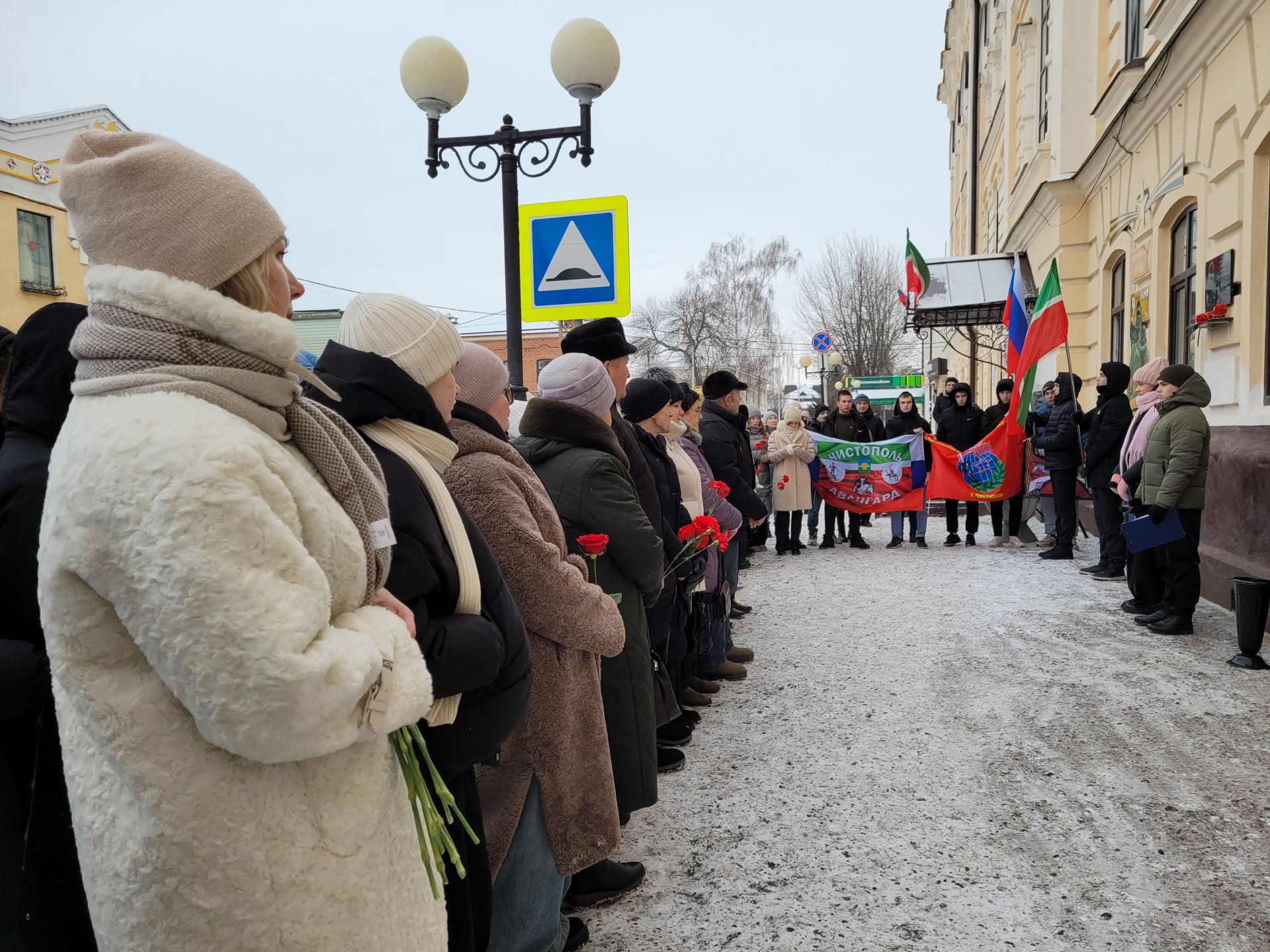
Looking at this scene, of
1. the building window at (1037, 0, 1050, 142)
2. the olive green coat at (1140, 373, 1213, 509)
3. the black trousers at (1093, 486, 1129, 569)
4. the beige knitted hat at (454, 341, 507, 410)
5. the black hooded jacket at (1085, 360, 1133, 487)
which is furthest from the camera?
the building window at (1037, 0, 1050, 142)

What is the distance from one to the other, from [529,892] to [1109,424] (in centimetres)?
792

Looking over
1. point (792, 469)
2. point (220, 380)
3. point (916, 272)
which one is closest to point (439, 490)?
point (220, 380)

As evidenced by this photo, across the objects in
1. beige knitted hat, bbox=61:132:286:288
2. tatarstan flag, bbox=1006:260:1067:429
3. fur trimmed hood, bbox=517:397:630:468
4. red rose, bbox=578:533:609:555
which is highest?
tatarstan flag, bbox=1006:260:1067:429

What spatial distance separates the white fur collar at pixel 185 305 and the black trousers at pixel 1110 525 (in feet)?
29.6

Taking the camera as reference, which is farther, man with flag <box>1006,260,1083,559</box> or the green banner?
the green banner

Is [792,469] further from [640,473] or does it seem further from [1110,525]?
[640,473]

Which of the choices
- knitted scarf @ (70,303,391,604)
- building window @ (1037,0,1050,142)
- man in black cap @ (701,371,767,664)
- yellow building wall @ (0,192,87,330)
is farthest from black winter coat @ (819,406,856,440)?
yellow building wall @ (0,192,87,330)

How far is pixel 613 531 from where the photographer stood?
325 centimetres

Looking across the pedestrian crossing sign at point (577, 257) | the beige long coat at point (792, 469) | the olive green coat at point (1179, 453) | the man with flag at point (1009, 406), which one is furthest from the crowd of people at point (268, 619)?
the man with flag at point (1009, 406)

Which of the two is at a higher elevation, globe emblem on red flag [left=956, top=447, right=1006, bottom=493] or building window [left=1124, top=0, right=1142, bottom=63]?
building window [left=1124, top=0, right=1142, bottom=63]

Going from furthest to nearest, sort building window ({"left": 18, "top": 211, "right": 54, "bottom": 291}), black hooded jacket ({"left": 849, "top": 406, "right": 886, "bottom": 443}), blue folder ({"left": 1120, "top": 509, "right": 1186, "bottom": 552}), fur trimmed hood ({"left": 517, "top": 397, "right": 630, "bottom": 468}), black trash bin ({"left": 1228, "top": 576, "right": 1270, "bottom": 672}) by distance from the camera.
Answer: building window ({"left": 18, "top": 211, "right": 54, "bottom": 291})
black hooded jacket ({"left": 849, "top": 406, "right": 886, "bottom": 443})
blue folder ({"left": 1120, "top": 509, "right": 1186, "bottom": 552})
black trash bin ({"left": 1228, "top": 576, "right": 1270, "bottom": 672})
fur trimmed hood ({"left": 517, "top": 397, "right": 630, "bottom": 468})

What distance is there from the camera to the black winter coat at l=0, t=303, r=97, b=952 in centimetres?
182

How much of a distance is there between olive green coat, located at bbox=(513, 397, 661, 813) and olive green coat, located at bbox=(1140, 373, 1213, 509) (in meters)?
4.77

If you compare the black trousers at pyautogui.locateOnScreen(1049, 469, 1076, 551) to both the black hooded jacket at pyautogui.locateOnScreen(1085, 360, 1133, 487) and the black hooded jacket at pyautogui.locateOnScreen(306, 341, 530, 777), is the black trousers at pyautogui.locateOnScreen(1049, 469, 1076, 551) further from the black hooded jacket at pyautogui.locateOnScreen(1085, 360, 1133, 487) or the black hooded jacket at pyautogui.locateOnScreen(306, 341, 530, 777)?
the black hooded jacket at pyautogui.locateOnScreen(306, 341, 530, 777)
